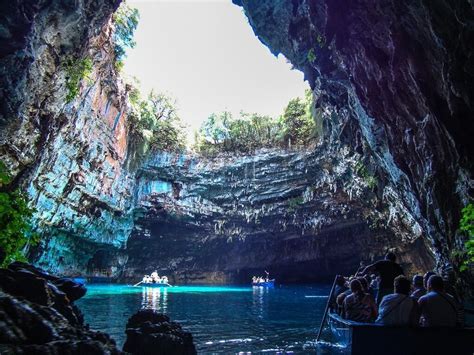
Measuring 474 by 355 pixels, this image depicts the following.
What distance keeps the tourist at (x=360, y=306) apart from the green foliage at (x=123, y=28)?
25.1m

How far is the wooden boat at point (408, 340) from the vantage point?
17.5 feet

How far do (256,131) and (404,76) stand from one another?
26990mm

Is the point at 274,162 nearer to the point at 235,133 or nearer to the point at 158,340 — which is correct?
the point at 235,133

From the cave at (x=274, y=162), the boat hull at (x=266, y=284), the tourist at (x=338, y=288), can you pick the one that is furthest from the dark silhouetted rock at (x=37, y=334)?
the boat hull at (x=266, y=284)

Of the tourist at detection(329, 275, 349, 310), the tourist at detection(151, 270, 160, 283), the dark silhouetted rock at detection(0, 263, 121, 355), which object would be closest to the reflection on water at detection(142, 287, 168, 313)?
the tourist at detection(329, 275, 349, 310)

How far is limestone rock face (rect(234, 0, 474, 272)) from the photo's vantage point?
29.6 feet

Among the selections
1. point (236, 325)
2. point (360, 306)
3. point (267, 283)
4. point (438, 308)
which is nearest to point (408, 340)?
point (438, 308)

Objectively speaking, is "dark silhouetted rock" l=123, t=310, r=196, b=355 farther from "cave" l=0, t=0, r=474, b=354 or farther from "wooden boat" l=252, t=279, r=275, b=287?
"wooden boat" l=252, t=279, r=275, b=287

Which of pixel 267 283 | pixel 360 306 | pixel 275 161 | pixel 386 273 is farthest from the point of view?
pixel 267 283

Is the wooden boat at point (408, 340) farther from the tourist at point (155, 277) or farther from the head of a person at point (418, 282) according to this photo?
the tourist at point (155, 277)

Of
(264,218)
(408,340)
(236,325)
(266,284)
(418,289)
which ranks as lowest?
(266,284)

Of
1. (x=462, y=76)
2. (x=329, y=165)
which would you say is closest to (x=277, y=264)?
(x=329, y=165)

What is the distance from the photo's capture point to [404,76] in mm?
11219

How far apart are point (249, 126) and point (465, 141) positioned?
1139 inches
